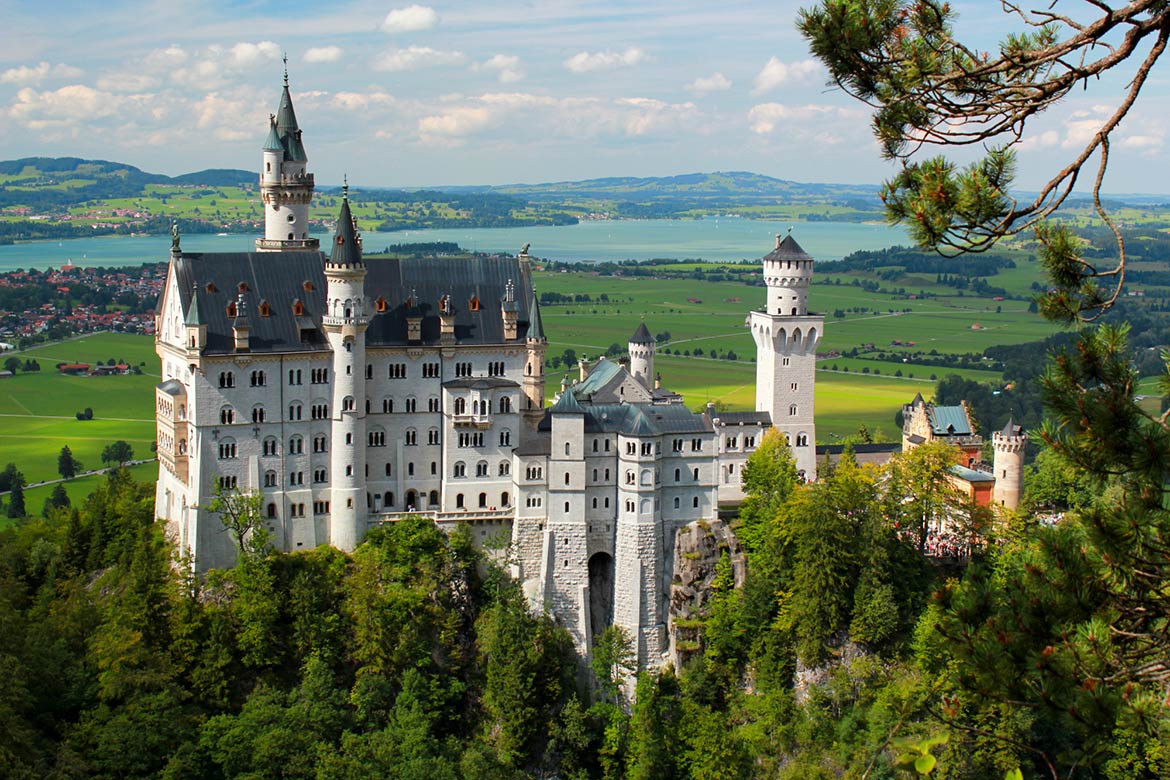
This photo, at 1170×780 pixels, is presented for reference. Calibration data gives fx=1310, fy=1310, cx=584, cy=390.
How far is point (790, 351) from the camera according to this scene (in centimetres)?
7350

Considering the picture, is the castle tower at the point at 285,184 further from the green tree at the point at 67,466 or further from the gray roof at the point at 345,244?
the green tree at the point at 67,466

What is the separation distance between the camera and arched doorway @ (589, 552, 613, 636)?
71.1m

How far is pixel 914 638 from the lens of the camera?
211ft

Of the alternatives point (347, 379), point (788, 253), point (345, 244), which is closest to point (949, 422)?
point (788, 253)

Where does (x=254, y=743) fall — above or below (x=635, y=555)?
below

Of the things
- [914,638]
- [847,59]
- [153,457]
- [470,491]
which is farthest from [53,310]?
[847,59]

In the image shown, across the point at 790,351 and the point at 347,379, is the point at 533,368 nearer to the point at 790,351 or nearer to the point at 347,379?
the point at 347,379

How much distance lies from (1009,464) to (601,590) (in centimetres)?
2436

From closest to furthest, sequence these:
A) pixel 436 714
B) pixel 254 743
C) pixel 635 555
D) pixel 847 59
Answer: pixel 847 59 < pixel 254 743 < pixel 436 714 < pixel 635 555

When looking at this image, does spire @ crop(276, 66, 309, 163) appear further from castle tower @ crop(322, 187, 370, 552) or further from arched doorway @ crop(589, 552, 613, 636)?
arched doorway @ crop(589, 552, 613, 636)

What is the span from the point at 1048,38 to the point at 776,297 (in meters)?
53.1

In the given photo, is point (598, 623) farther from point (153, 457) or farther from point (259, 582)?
point (153, 457)

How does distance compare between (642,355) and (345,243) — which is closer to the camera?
(345,243)

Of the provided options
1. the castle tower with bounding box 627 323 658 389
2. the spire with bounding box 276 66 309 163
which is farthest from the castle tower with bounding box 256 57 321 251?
the castle tower with bounding box 627 323 658 389
